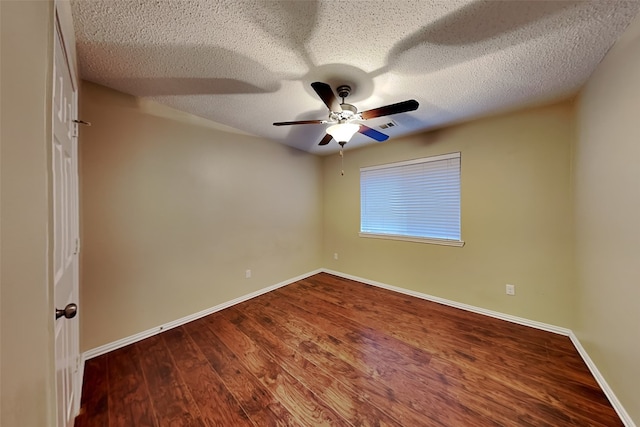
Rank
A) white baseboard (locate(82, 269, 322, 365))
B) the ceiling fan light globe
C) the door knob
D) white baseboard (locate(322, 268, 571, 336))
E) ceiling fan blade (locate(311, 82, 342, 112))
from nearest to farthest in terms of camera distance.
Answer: the door knob → ceiling fan blade (locate(311, 82, 342, 112)) → the ceiling fan light globe → white baseboard (locate(82, 269, 322, 365)) → white baseboard (locate(322, 268, 571, 336))

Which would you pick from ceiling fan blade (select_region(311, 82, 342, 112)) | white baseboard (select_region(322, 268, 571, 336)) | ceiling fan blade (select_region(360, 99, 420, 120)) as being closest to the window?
white baseboard (select_region(322, 268, 571, 336))

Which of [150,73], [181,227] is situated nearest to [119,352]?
[181,227]

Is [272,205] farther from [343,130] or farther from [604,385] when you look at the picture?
[604,385]

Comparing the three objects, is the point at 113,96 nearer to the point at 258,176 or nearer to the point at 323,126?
the point at 258,176

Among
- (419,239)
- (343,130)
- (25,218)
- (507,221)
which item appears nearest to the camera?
(25,218)

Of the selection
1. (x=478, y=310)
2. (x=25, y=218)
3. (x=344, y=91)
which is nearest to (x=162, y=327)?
(x=25, y=218)

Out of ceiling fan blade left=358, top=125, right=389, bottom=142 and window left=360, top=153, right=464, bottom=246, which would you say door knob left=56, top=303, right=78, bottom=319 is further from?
window left=360, top=153, right=464, bottom=246

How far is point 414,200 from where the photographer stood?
10.6ft

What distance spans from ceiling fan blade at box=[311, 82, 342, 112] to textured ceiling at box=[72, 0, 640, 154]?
23 centimetres

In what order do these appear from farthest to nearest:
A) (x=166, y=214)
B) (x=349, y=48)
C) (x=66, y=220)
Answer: (x=166, y=214), (x=349, y=48), (x=66, y=220)

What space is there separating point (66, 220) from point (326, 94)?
1.71m

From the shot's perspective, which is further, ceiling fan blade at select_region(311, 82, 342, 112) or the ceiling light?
the ceiling light

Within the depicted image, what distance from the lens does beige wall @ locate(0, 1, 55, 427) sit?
1.51 feet

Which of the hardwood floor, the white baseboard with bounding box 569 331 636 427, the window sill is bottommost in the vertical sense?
the hardwood floor
